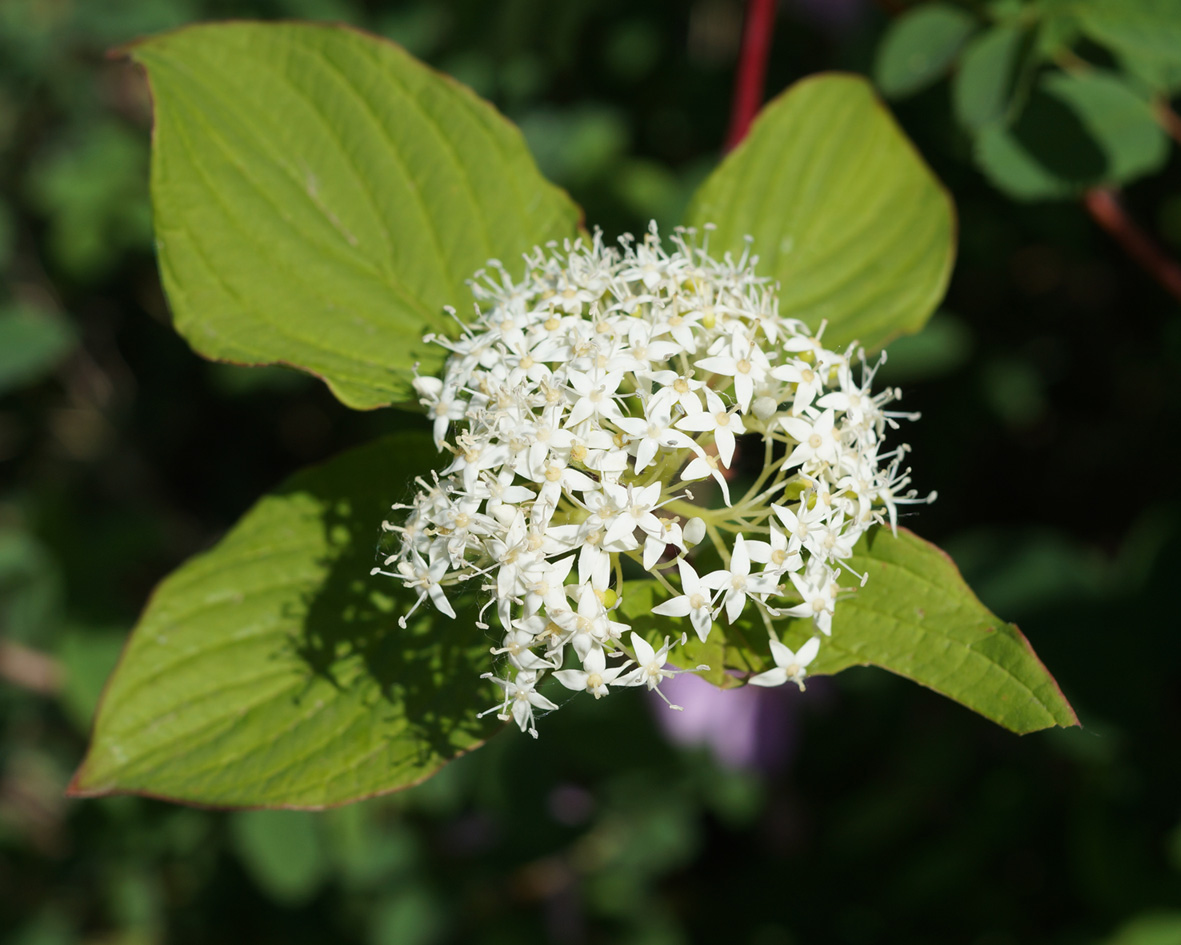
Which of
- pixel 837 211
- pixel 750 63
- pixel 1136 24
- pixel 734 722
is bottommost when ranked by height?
pixel 734 722

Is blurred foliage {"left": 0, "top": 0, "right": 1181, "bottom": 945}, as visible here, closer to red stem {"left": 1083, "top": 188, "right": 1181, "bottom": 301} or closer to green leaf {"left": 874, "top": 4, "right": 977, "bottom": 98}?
red stem {"left": 1083, "top": 188, "right": 1181, "bottom": 301}

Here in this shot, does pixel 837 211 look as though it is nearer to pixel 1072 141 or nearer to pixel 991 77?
pixel 991 77

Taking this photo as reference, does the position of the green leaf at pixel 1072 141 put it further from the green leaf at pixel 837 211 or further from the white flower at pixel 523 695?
the white flower at pixel 523 695

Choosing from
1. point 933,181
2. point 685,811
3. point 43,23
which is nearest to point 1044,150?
point 933,181

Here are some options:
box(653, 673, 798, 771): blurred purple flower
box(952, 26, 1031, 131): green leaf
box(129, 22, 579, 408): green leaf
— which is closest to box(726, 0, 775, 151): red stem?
box(952, 26, 1031, 131): green leaf

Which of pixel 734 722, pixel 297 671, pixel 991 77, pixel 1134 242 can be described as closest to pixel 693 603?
pixel 297 671

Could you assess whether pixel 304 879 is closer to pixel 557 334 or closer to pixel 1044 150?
pixel 557 334

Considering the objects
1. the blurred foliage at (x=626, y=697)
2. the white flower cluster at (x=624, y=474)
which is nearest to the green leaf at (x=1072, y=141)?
the blurred foliage at (x=626, y=697)
